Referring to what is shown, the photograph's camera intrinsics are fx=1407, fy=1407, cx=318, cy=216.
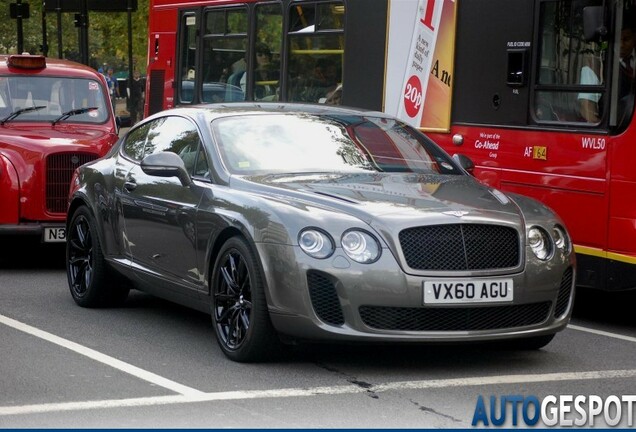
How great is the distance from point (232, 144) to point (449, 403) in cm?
267

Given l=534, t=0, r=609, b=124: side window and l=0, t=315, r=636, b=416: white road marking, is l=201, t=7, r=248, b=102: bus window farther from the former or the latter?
l=0, t=315, r=636, b=416: white road marking

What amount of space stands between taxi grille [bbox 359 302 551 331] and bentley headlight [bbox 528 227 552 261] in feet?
1.14

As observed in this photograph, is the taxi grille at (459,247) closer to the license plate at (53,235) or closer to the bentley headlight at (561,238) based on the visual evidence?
the bentley headlight at (561,238)

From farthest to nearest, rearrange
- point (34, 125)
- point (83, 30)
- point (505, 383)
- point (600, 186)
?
1. point (83, 30)
2. point (34, 125)
3. point (600, 186)
4. point (505, 383)

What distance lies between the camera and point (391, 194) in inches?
316

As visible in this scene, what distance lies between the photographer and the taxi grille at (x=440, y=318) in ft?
24.6

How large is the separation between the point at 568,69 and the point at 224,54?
5.87m

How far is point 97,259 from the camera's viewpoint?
398 inches

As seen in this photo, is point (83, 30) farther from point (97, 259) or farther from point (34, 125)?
point (97, 259)

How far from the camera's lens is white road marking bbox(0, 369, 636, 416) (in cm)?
673

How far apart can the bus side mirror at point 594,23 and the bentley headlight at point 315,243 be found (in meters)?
2.99

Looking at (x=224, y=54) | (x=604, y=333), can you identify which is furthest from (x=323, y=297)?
(x=224, y=54)

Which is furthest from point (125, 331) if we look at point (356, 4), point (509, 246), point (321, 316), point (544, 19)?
point (356, 4)

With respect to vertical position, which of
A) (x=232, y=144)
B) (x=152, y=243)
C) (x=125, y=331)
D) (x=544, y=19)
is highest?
(x=544, y=19)
